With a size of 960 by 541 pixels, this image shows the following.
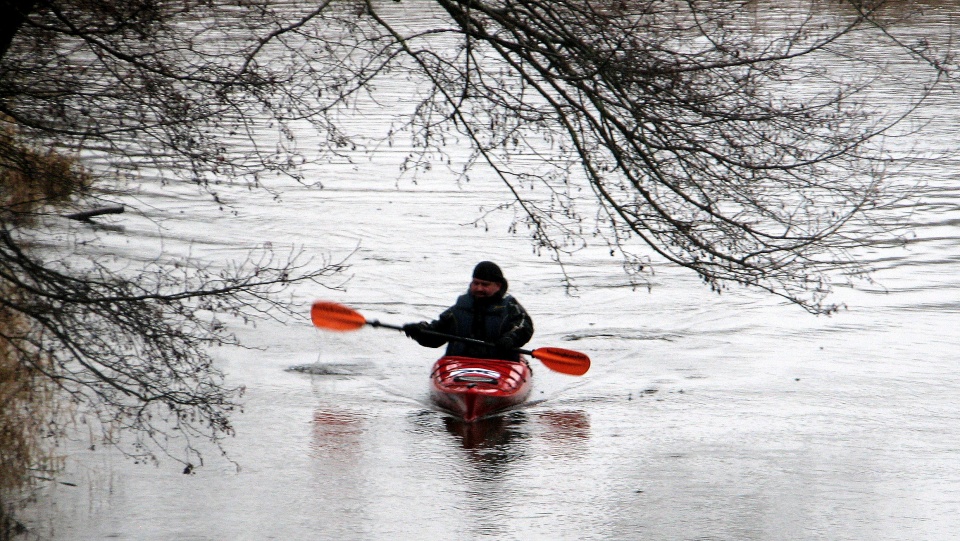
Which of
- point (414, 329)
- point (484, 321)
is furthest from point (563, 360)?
point (414, 329)

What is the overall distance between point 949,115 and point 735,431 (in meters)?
18.4

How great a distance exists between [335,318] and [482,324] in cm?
149

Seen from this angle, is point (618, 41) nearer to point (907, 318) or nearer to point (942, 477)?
point (942, 477)

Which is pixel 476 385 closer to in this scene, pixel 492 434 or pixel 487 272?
pixel 492 434

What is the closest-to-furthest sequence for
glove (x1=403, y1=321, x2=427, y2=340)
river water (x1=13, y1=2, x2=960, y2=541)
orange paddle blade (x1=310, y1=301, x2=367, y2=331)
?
1. river water (x1=13, y1=2, x2=960, y2=541)
2. glove (x1=403, y1=321, x2=427, y2=340)
3. orange paddle blade (x1=310, y1=301, x2=367, y2=331)

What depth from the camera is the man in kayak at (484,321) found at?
10977 mm

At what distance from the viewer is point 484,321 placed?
11125 mm

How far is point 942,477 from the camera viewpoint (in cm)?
968

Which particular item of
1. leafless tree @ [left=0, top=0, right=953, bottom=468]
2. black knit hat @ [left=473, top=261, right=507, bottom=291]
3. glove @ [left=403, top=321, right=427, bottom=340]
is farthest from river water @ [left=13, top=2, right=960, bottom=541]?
leafless tree @ [left=0, top=0, right=953, bottom=468]

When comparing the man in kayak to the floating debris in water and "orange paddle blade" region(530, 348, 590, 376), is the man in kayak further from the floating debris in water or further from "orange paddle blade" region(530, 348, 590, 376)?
the floating debris in water

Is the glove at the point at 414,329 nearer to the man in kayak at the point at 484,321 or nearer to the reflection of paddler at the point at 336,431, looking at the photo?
the man in kayak at the point at 484,321

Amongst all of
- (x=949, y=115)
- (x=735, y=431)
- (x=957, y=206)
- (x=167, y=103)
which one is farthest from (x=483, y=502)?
(x=949, y=115)

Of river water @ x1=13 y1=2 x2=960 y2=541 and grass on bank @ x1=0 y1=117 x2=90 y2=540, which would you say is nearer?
grass on bank @ x1=0 y1=117 x2=90 y2=540

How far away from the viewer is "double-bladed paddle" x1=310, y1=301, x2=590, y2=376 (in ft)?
36.0
